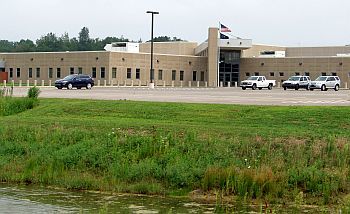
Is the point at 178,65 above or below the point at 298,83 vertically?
above

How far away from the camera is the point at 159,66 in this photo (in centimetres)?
10362

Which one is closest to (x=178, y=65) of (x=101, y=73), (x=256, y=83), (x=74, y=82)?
(x=101, y=73)

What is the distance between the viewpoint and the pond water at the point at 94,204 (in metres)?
15.6

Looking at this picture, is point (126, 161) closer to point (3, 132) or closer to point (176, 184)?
point (176, 184)

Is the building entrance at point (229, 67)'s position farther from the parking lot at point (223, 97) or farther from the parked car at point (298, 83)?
the parking lot at point (223, 97)

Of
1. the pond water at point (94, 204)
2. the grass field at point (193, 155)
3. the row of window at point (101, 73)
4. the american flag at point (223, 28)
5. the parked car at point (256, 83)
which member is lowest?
the pond water at point (94, 204)

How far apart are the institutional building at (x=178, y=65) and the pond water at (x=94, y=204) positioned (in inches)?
3011

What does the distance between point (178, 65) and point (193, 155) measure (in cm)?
8727

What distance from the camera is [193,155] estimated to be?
1986 centimetres

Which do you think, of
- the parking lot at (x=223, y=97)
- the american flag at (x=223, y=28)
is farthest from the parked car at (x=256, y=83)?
the parking lot at (x=223, y=97)

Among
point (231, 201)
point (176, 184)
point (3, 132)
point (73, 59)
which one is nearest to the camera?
point (231, 201)

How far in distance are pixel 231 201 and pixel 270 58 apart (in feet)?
306

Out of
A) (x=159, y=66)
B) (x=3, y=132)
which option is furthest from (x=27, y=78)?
(x=3, y=132)

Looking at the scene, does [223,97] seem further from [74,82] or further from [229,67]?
[229,67]
